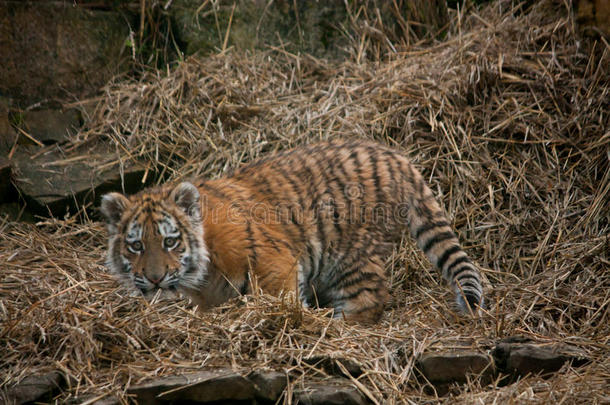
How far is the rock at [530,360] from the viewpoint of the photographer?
11.2 feet

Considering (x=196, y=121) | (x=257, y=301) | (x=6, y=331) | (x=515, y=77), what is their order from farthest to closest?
(x=196, y=121)
(x=515, y=77)
(x=257, y=301)
(x=6, y=331)

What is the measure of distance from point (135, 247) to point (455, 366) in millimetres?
2111

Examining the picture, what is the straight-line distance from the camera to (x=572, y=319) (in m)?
4.14

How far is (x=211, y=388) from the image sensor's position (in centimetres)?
315

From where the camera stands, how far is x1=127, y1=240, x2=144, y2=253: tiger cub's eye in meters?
4.14

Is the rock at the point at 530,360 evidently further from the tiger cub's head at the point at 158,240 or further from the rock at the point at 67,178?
the rock at the point at 67,178

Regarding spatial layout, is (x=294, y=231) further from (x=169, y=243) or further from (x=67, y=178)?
(x=67, y=178)

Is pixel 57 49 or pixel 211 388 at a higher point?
pixel 57 49

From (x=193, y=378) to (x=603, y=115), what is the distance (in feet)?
13.1

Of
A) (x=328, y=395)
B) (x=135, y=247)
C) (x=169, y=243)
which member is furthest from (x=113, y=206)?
(x=328, y=395)

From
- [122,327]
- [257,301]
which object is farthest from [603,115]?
[122,327]

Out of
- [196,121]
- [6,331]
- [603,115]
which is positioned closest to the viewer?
[6,331]

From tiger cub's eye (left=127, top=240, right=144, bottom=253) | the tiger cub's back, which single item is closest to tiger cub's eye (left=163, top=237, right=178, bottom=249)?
tiger cub's eye (left=127, top=240, right=144, bottom=253)

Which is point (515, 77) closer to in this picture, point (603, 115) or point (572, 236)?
point (603, 115)
